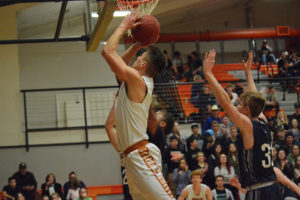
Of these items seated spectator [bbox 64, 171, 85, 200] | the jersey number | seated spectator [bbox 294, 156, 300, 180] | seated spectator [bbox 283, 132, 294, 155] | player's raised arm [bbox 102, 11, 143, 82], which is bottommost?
seated spectator [bbox 64, 171, 85, 200]

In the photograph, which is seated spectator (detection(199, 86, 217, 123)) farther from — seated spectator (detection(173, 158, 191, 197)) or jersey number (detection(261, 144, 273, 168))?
jersey number (detection(261, 144, 273, 168))

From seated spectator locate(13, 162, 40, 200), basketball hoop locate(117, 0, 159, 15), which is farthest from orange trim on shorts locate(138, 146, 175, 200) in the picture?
seated spectator locate(13, 162, 40, 200)

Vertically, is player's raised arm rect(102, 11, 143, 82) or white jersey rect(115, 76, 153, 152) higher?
player's raised arm rect(102, 11, 143, 82)

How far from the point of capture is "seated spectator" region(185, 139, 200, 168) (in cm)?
1136

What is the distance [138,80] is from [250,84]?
197 centimetres

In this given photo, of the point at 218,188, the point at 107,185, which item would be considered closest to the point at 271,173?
the point at 218,188

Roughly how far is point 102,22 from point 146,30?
3998 mm

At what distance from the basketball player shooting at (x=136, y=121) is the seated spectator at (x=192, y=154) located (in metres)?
7.08

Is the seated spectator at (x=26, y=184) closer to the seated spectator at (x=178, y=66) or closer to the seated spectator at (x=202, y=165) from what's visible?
the seated spectator at (x=202, y=165)

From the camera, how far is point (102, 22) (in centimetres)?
831

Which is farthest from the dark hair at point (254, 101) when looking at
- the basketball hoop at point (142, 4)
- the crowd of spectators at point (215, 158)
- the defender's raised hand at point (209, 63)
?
the crowd of spectators at point (215, 158)

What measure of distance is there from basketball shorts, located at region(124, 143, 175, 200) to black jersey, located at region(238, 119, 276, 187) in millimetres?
1050

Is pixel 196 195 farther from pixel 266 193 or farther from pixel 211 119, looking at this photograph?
pixel 266 193

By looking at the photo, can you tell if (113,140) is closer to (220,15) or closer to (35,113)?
(35,113)
